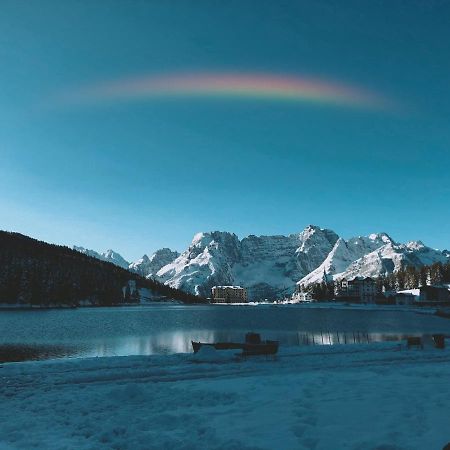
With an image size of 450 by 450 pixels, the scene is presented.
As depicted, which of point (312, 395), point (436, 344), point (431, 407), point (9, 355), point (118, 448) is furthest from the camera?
point (9, 355)

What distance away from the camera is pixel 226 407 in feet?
56.7

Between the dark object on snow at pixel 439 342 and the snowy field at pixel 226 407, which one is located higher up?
the snowy field at pixel 226 407

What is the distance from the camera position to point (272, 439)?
1298 cm

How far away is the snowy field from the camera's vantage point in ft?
42.9

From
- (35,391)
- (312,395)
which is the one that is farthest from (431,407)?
(35,391)

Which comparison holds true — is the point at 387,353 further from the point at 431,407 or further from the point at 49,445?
the point at 49,445

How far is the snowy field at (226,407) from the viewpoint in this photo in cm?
1309

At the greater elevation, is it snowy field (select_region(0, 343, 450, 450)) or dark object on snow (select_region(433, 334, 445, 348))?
snowy field (select_region(0, 343, 450, 450))

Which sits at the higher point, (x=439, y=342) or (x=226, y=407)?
(x=226, y=407)

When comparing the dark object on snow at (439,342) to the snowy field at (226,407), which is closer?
the snowy field at (226,407)

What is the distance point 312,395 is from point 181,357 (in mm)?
19017

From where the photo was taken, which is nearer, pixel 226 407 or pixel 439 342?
pixel 226 407

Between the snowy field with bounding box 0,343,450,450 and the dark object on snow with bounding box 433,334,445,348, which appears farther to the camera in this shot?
the dark object on snow with bounding box 433,334,445,348

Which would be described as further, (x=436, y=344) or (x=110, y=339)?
(x=110, y=339)
